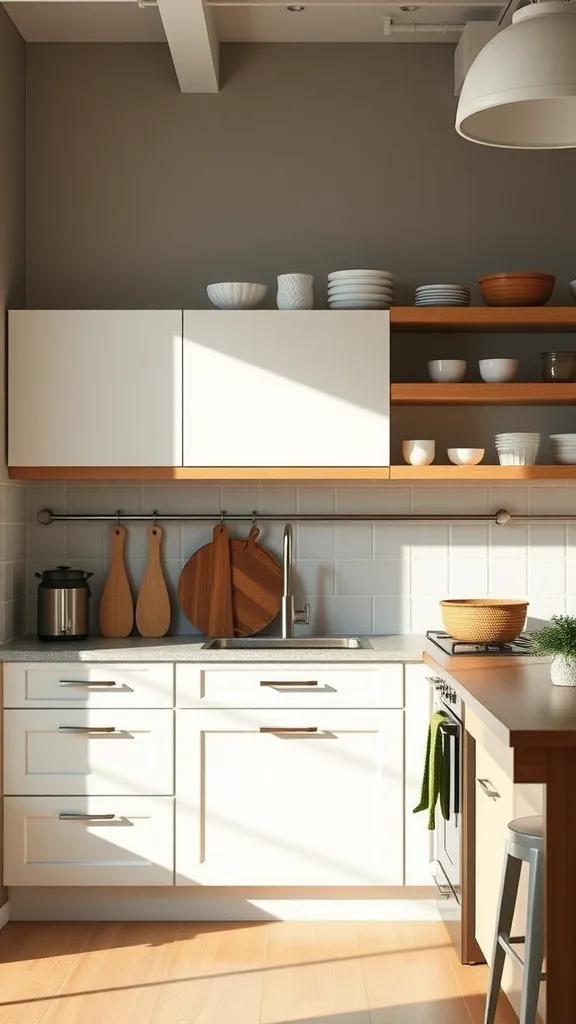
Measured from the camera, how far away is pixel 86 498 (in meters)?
4.34

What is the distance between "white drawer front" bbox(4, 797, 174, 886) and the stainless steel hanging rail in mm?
1059

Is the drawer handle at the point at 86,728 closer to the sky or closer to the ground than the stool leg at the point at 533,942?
closer to the sky

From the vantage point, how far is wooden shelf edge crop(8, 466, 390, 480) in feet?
13.1

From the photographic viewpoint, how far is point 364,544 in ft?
14.3

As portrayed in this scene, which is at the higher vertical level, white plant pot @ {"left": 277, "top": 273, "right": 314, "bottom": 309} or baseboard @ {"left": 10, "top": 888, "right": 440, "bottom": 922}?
white plant pot @ {"left": 277, "top": 273, "right": 314, "bottom": 309}

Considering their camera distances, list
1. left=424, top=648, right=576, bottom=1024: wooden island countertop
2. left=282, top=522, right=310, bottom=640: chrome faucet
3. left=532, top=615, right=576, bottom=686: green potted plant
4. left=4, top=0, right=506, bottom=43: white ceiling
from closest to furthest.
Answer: left=424, top=648, right=576, bottom=1024: wooden island countertop, left=532, top=615, right=576, bottom=686: green potted plant, left=4, top=0, right=506, bottom=43: white ceiling, left=282, top=522, right=310, bottom=640: chrome faucet

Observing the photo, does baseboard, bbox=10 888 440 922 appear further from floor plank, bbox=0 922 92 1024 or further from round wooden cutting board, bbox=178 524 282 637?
round wooden cutting board, bbox=178 524 282 637

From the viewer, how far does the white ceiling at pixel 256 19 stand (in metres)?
3.95

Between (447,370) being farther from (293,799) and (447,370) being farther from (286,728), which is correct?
(293,799)

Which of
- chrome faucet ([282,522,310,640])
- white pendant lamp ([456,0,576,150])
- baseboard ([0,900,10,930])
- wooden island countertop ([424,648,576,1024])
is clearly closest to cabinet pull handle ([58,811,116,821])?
baseboard ([0,900,10,930])

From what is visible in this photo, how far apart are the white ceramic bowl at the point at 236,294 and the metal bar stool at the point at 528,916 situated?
6.80ft

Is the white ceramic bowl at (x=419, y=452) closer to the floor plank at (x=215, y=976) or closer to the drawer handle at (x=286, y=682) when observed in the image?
the drawer handle at (x=286, y=682)

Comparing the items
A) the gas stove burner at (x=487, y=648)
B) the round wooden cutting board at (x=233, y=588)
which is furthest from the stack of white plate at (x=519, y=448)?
the round wooden cutting board at (x=233, y=588)

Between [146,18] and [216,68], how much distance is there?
11.7 inches
